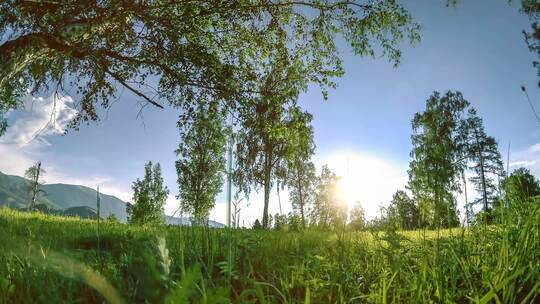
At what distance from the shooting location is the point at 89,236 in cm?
649

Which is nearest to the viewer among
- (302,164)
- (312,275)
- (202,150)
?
(312,275)

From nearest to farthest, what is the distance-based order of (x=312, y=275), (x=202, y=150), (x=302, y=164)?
1. (x=312, y=275)
2. (x=202, y=150)
3. (x=302, y=164)

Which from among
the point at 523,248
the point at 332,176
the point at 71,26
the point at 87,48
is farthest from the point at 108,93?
the point at 332,176

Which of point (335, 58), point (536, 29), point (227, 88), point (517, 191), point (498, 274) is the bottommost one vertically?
point (498, 274)

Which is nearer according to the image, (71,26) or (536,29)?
(71,26)

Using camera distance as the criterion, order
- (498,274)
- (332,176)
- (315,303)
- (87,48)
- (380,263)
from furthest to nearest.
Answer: (332,176) < (87,48) < (380,263) < (315,303) < (498,274)

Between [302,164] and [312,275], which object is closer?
[312,275]

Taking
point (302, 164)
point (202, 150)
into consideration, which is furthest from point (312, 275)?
point (302, 164)

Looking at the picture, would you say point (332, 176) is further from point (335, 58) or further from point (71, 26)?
point (71, 26)

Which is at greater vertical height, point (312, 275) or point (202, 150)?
point (202, 150)

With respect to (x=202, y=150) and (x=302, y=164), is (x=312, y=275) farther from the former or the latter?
(x=302, y=164)

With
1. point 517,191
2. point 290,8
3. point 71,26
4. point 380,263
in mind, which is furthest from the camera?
point 290,8

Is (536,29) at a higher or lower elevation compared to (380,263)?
higher

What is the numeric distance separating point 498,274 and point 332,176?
66.3 metres
